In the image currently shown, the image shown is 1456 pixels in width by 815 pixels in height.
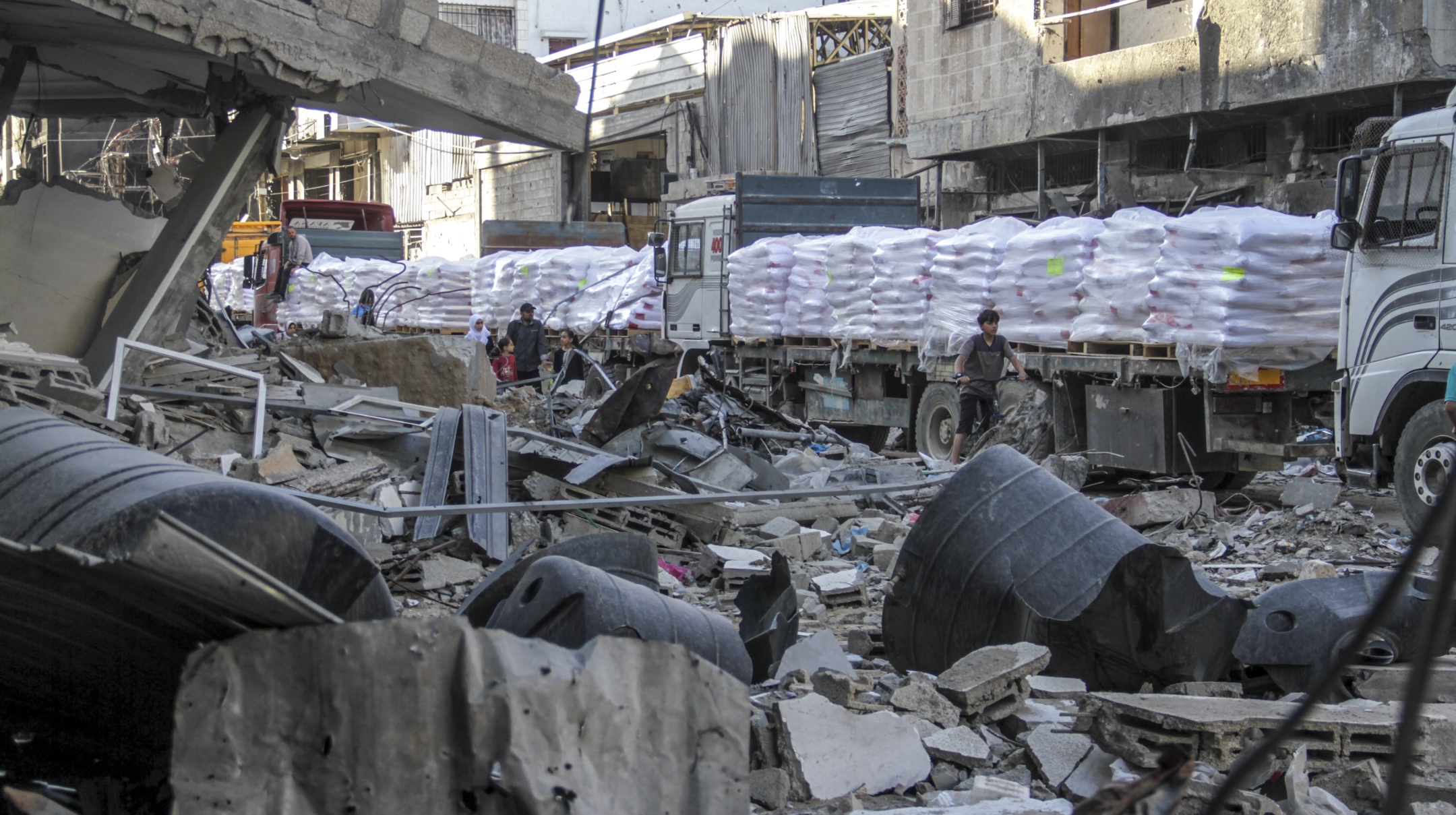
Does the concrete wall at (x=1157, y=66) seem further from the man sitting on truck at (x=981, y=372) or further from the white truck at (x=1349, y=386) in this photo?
the man sitting on truck at (x=981, y=372)

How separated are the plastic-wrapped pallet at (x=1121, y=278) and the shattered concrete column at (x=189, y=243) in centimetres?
598

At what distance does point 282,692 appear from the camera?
1903 millimetres

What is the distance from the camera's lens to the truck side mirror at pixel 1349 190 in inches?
316

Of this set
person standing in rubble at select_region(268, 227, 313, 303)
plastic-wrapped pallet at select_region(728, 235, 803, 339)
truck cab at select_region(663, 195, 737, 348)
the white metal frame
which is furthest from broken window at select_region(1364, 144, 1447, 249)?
person standing in rubble at select_region(268, 227, 313, 303)

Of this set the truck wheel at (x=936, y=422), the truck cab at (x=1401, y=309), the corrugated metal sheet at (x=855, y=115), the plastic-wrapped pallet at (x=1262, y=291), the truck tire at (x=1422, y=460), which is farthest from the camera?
the corrugated metal sheet at (x=855, y=115)

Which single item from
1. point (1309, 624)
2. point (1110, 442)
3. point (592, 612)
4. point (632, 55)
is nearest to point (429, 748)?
point (592, 612)

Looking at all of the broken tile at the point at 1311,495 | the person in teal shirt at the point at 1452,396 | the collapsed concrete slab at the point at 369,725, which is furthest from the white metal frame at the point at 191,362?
the broken tile at the point at 1311,495

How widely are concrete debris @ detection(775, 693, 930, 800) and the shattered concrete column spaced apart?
6173 millimetres

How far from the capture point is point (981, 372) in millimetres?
10562

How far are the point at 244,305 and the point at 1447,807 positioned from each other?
92.4 feet

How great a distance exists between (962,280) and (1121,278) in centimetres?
184

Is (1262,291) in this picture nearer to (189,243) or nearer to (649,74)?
(189,243)

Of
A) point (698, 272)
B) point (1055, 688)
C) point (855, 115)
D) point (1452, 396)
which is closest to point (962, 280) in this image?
point (1452, 396)

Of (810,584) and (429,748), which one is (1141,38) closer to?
(810,584)
